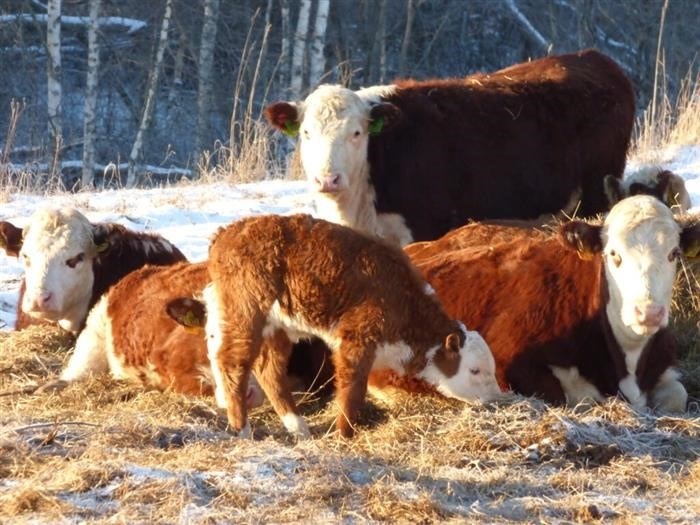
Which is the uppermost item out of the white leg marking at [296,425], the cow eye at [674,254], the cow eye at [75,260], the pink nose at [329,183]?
the pink nose at [329,183]

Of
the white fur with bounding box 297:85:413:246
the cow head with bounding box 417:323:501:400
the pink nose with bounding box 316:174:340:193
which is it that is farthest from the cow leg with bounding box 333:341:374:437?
the white fur with bounding box 297:85:413:246

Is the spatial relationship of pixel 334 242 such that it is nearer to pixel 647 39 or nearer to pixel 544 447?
pixel 544 447

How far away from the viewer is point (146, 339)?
836cm

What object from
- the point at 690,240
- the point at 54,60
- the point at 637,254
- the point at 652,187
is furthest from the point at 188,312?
the point at 54,60

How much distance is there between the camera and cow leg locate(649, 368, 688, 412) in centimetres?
783

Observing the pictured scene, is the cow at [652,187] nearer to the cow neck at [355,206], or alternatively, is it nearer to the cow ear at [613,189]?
the cow ear at [613,189]

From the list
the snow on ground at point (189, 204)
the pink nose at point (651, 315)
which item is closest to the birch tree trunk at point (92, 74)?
the snow on ground at point (189, 204)

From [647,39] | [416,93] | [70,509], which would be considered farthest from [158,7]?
[70,509]

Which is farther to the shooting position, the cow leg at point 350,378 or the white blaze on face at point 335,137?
the white blaze on face at point 335,137

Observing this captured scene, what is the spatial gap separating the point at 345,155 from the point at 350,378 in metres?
3.25

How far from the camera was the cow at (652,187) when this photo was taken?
36.2ft

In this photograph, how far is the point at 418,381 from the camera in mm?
7562

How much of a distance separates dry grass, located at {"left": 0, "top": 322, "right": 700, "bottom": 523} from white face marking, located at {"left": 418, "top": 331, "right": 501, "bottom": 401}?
0.10 meters

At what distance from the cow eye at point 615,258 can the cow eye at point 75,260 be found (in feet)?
11.8
